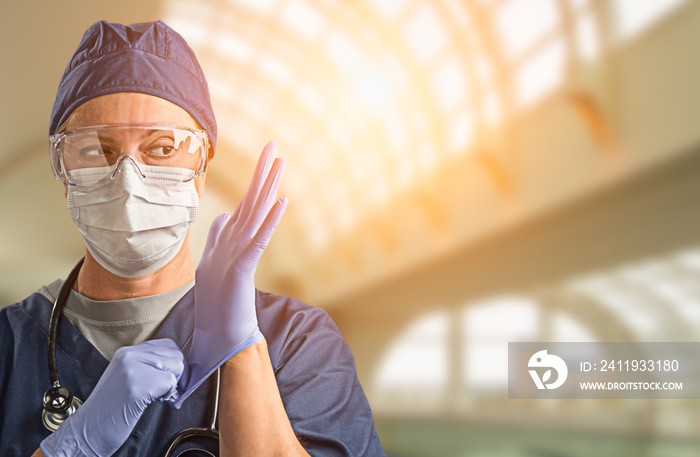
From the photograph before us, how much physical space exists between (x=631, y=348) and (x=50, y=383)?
1.66 meters

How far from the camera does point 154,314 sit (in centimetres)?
140

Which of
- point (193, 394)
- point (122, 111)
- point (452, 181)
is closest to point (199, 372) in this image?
point (193, 394)

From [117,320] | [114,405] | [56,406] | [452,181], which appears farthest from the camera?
[452,181]

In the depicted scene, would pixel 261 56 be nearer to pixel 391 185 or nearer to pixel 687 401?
pixel 391 185

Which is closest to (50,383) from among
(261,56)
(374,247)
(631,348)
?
(374,247)

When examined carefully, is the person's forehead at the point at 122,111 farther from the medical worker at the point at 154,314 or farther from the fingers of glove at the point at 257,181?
the fingers of glove at the point at 257,181

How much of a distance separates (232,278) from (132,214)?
0.85 ft

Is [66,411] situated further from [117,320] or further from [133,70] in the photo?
[133,70]

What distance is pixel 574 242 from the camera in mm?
1799

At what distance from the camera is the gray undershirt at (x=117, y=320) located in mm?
1376

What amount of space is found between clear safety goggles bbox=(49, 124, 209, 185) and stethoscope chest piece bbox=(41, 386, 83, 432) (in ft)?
1.53

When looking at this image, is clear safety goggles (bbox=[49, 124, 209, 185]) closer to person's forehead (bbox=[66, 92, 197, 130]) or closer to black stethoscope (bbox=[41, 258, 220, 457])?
person's forehead (bbox=[66, 92, 197, 130])

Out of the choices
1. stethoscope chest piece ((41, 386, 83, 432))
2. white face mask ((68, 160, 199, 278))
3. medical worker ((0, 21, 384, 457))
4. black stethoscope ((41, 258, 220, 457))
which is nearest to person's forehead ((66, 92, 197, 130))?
medical worker ((0, 21, 384, 457))

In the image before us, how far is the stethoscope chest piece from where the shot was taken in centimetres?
128
